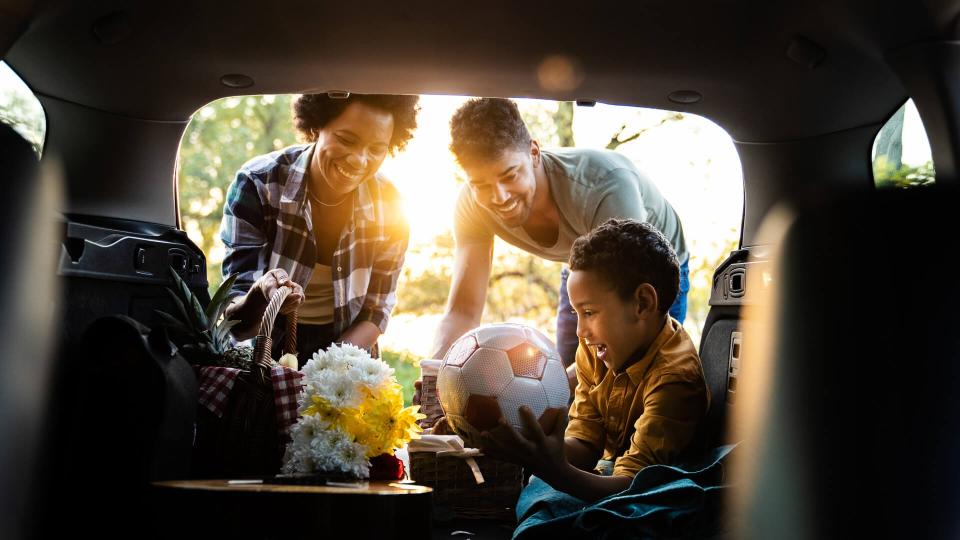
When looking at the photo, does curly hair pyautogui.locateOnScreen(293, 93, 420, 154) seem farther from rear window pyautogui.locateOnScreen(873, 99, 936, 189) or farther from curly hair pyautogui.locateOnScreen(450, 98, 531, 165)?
rear window pyautogui.locateOnScreen(873, 99, 936, 189)

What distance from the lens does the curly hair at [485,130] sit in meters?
3.05

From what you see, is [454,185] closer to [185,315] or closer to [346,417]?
[185,315]

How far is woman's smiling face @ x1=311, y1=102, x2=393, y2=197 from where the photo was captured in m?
3.14

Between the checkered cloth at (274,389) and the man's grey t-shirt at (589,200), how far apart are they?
1402 millimetres

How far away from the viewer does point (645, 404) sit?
2.26m

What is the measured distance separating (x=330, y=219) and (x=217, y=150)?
8.32 meters

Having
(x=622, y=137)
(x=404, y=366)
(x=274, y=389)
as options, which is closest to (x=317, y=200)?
(x=274, y=389)

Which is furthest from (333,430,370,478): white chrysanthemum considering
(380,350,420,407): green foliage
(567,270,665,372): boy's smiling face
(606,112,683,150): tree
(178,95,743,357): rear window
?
(380,350,420,407): green foliage

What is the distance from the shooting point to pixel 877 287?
72 cm

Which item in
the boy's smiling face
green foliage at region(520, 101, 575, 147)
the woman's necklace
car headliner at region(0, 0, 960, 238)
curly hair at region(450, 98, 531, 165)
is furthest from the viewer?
green foliage at region(520, 101, 575, 147)

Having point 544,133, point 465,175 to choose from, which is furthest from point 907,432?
point 544,133

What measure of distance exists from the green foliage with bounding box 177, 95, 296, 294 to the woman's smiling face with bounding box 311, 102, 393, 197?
7.56 metres

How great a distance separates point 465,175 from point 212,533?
1.86 m

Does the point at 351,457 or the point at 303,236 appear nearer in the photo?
the point at 351,457
